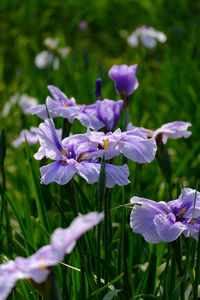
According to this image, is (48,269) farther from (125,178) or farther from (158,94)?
(158,94)

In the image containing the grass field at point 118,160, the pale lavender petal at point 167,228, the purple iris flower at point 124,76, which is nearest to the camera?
the pale lavender petal at point 167,228

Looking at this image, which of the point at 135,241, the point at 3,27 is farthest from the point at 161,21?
the point at 135,241

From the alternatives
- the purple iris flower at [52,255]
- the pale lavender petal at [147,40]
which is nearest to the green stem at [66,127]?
the purple iris flower at [52,255]

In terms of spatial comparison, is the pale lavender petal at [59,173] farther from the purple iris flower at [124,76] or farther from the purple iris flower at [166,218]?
the purple iris flower at [124,76]

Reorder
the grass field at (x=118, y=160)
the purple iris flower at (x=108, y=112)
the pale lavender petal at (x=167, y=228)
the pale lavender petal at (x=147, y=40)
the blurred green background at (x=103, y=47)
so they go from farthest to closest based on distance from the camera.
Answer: the pale lavender petal at (x=147, y=40) → the blurred green background at (x=103, y=47) → the purple iris flower at (x=108, y=112) → the grass field at (x=118, y=160) → the pale lavender petal at (x=167, y=228)

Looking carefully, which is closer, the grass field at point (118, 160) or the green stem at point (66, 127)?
the grass field at point (118, 160)

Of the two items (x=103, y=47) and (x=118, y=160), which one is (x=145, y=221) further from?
(x=103, y=47)

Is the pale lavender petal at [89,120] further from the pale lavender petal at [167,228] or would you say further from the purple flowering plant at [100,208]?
the pale lavender petal at [167,228]

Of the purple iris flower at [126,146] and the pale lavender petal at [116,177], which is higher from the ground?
the purple iris flower at [126,146]
